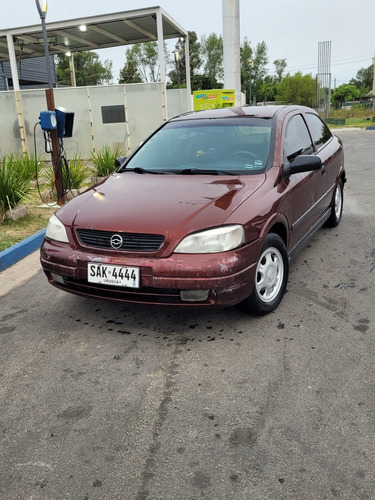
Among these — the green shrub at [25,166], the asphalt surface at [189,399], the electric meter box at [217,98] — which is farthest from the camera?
the electric meter box at [217,98]

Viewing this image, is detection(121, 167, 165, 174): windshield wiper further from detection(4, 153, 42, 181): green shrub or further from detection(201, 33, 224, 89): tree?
detection(201, 33, 224, 89): tree

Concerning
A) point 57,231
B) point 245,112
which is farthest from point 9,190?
point 245,112

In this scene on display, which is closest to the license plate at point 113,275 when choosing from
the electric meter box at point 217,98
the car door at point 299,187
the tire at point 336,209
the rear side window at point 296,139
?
the car door at point 299,187

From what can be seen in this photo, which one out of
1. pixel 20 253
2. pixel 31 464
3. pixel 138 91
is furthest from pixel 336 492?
pixel 138 91

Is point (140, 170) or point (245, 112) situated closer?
point (140, 170)

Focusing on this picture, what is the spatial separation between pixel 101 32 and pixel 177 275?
1527 centimetres

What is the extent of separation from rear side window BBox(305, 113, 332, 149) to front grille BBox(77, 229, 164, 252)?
276cm

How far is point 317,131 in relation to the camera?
5340mm

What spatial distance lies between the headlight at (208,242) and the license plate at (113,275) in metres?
0.34

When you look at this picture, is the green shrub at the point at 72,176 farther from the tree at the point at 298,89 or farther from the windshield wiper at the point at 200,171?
the tree at the point at 298,89

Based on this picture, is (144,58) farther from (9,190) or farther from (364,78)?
(9,190)

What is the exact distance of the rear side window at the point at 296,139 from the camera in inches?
167

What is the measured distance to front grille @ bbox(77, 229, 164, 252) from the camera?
310 centimetres

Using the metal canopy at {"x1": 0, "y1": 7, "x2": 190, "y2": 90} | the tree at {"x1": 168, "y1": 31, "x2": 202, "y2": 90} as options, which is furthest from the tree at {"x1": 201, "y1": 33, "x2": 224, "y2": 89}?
the metal canopy at {"x1": 0, "y1": 7, "x2": 190, "y2": 90}
